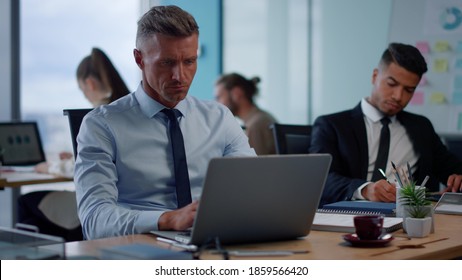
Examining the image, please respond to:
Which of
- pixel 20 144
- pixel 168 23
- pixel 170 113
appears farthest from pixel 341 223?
pixel 20 144

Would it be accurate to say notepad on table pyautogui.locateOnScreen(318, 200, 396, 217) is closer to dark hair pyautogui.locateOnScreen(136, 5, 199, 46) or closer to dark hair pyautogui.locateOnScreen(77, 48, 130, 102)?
dark hair pyautogui.locateOnScreen(136, 5, 199, 46)

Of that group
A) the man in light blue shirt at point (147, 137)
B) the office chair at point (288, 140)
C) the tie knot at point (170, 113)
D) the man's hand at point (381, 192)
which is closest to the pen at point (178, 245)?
the man in light blue shirt at point (147, 137)

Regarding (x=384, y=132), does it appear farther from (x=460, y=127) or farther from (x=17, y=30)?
(x=17, y=30)

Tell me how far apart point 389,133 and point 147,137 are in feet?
4.47

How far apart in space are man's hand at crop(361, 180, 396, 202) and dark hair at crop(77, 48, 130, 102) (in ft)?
6.06

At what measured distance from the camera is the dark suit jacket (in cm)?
343

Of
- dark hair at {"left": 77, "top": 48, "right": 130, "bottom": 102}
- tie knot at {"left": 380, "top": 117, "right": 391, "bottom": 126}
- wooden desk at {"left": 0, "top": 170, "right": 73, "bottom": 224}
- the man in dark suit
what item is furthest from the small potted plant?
wooden desk at {"left": 0, "top": 170, "right": 73, "bottom": 224}

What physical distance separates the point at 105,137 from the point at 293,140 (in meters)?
1.42

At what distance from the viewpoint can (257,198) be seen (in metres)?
1.88

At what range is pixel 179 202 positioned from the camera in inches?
97.0

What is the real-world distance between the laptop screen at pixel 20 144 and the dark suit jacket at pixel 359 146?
2.30m

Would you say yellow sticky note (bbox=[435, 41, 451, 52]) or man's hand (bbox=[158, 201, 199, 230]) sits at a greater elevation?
yellow sticky note (bbox=[435, 41, 451, 52])

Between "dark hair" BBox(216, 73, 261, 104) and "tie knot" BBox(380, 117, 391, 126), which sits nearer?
"tie knot" BBox(380, 117, 391, 126)
